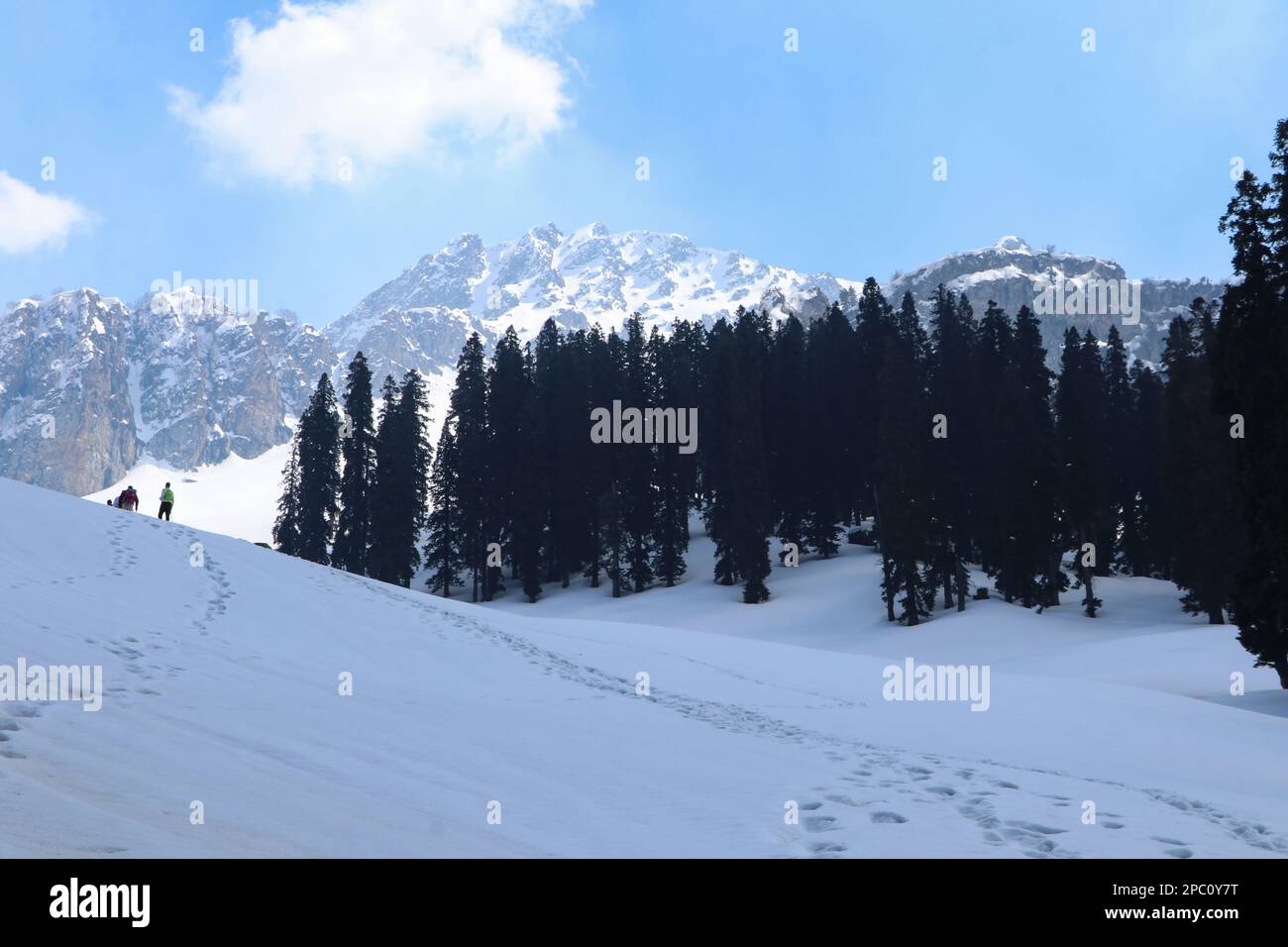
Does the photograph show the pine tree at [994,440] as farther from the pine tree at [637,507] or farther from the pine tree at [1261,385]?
the pine tree at [1261,385]

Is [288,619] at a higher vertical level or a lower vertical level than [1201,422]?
lower

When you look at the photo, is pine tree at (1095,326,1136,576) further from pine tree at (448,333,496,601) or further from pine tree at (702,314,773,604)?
pine tree at (448,333,496,601)

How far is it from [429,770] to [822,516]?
46.4 metres

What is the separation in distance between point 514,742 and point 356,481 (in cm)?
5133

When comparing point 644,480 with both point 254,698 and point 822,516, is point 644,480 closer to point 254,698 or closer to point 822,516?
point 822,516

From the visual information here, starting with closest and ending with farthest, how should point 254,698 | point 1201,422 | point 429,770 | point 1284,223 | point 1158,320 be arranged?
point 429,770
point 254,698
point 1284,223
point 1201,422
point 1158,320

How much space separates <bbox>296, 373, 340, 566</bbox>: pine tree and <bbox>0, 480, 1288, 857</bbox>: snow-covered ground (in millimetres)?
36537

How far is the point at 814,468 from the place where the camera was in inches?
2098

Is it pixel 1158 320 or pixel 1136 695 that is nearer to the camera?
pixel 1136 695

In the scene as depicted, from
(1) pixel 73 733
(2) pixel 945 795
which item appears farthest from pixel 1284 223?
(1) pixel 73 733

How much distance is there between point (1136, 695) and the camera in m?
17.7
